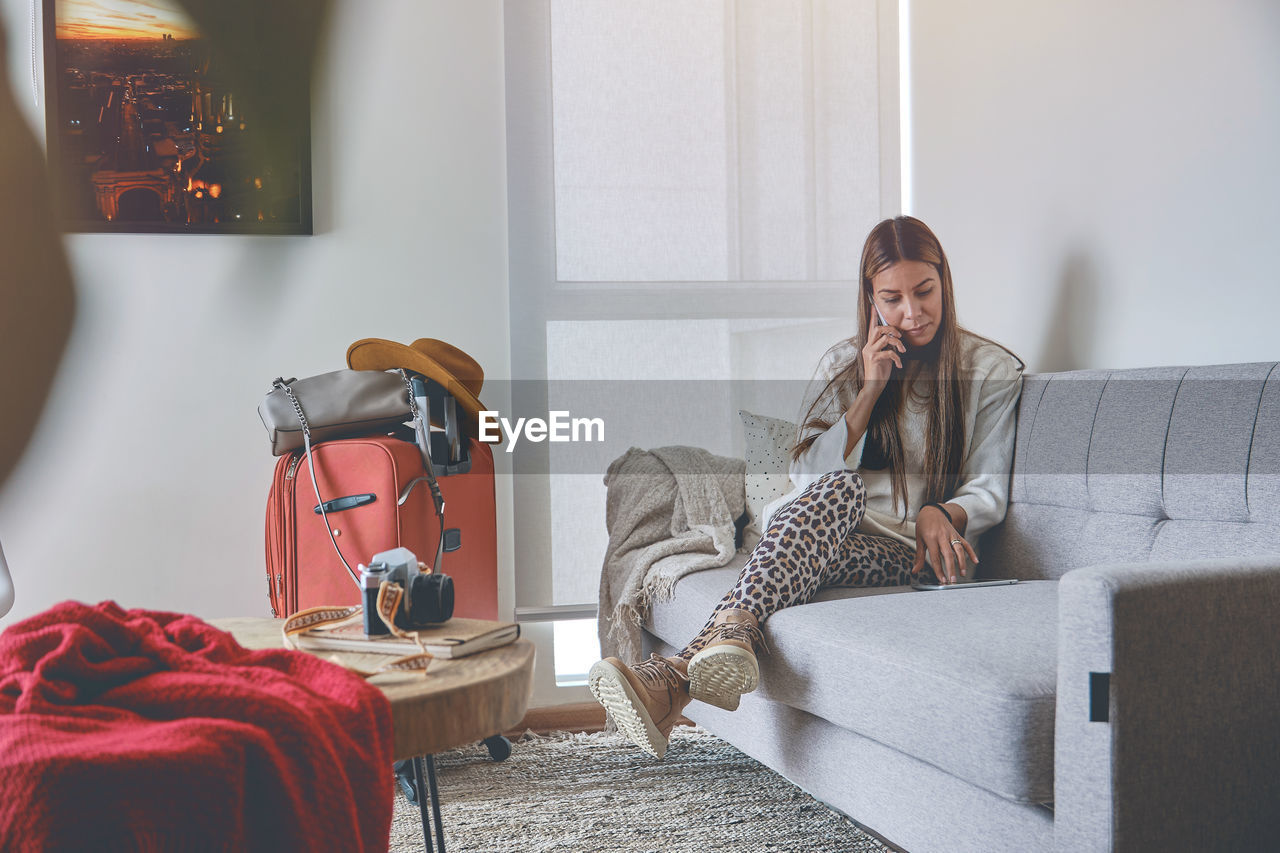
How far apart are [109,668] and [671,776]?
1342mm

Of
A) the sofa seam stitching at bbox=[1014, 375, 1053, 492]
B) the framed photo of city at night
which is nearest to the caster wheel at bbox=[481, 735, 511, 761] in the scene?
the sofa seam stitching at bbox=[1014, 375, 1053, 492]

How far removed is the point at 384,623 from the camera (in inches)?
44.6

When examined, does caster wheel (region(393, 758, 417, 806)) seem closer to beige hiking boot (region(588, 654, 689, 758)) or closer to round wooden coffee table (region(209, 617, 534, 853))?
Answer: beige hiking boot (region(588, 654, 689, 758))

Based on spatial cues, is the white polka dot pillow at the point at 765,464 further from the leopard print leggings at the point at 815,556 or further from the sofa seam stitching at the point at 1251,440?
the sofa seam stitching at the point at 1251,440

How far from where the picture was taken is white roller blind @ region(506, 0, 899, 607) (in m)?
2.50

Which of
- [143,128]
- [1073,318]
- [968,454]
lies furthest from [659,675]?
[143,128]

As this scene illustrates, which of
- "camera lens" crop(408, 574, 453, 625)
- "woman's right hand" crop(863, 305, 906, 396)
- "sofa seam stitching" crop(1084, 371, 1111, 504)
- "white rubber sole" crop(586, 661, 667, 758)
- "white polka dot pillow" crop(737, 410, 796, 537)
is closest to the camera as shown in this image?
Answer: "camera lens" crop(408, 574, 453, 625)

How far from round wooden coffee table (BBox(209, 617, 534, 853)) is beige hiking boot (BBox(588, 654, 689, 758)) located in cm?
41

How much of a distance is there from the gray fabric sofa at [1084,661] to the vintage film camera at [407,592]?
22.6 inches

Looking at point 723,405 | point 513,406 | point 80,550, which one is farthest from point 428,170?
point 80,550

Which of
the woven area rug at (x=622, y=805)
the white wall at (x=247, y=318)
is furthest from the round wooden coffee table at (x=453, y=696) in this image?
the white wall at (x=247, y=318)

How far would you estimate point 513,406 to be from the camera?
8.18 ft

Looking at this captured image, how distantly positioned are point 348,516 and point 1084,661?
54.7 inches

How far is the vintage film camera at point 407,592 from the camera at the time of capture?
1.13 m
